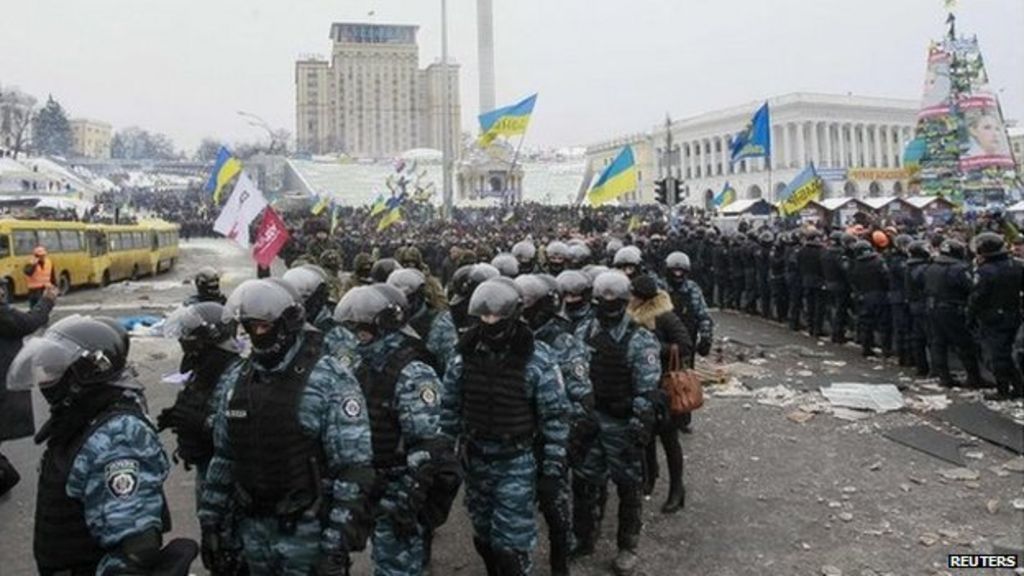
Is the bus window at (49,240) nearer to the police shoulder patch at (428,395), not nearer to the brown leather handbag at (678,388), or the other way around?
the brown leather handbag at (678,388)

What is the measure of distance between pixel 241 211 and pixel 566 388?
10.7m

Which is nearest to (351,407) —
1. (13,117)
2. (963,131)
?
(963,131)

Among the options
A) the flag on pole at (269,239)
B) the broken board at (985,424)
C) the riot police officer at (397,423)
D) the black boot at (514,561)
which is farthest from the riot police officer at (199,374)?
the flag on pole at (269,239)

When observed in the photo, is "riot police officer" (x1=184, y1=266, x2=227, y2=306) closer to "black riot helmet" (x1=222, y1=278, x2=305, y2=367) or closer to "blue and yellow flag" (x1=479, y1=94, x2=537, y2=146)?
"black riot helmet" (x1=222, y1=278, x2=305, y2=367)

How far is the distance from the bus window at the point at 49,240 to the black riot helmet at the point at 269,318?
2171 centimetres

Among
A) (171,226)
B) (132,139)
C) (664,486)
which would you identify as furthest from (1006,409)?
(132,139)

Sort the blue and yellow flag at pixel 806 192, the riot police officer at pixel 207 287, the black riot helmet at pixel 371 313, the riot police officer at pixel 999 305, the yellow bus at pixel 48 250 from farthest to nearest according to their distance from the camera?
the yellow bus at pixel 48 250 < the blue and yellow flag at pixel 806 192 < the riot police officer at pixel 999 305 < the riot police officer at pixel 207 287 < the black riot helmet at pixel 371 313

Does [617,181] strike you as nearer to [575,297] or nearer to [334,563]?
[575,297]

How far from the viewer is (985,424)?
7.68 meters

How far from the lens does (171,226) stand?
34688 mm

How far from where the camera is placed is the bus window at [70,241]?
22281 millimetres

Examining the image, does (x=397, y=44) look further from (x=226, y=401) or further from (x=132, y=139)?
(x=226, y=401)

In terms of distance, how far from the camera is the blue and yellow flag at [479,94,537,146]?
22.1 m

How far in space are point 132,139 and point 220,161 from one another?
133894 mm
